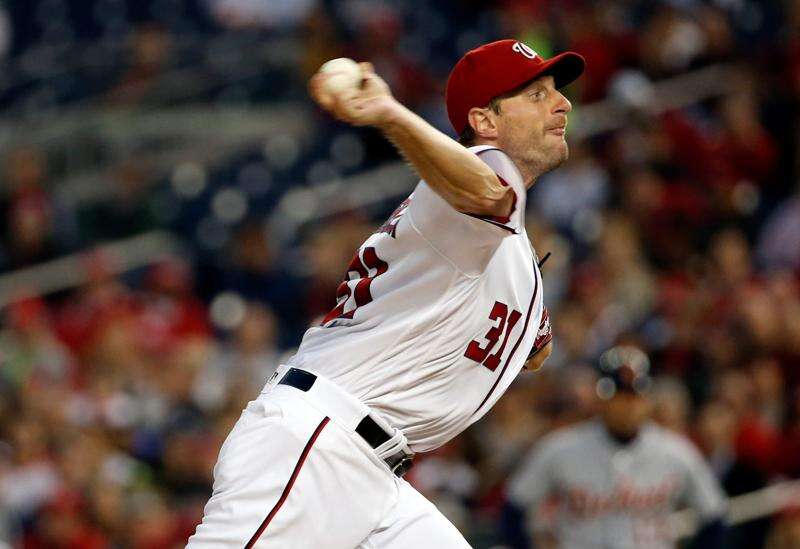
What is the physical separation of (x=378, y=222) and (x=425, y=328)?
599cm

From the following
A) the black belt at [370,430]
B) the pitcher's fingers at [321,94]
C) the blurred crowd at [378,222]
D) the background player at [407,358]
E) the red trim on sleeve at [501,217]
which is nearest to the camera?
the pitcher's fingers at [321,94]

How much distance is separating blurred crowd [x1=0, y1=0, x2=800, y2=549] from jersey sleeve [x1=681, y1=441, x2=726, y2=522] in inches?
22.6

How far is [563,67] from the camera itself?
3.91 m

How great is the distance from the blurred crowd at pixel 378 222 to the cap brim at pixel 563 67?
3317 mm

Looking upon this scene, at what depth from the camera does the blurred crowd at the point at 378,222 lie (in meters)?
7.51

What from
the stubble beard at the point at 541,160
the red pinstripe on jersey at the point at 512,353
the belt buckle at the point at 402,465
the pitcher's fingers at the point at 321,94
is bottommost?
the belt buckle at the point at 402,465

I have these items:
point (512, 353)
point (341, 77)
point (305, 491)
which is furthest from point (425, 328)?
point (341, 77)

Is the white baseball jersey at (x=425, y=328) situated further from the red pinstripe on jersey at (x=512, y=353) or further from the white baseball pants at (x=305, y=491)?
the white baseball pants at (x=305, y=491)

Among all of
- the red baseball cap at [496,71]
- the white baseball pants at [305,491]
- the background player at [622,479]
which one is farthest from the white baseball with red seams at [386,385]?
the background player at [622,479]

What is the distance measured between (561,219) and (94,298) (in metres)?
2.95

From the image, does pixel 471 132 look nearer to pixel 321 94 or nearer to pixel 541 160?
pixel 541 160

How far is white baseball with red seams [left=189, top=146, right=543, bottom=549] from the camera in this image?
3.62 m

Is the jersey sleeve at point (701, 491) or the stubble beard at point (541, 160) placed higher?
the stubble beard at point (541, 160)

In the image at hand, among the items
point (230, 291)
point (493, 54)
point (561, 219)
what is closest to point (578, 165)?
point (561, 219)
